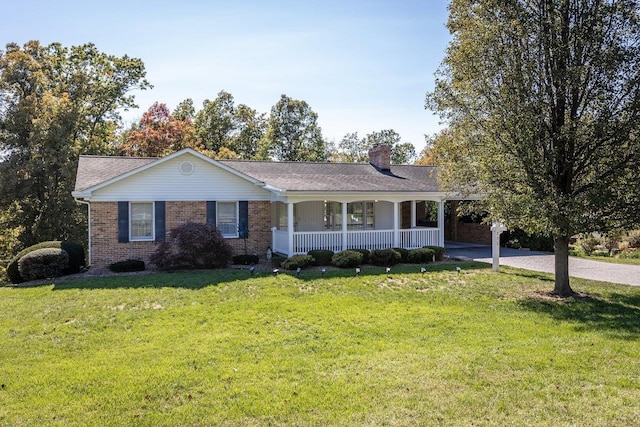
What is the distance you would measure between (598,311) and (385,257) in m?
7.10

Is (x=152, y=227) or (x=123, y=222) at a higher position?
(x=123, y=222)

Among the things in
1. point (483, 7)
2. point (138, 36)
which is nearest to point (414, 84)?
point (483, 7)

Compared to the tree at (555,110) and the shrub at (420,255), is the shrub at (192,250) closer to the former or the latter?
the shrub at (420,255)

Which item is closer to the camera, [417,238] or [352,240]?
[352,240]

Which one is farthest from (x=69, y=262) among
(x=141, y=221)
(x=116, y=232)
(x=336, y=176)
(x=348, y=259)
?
(x=336, y=176)

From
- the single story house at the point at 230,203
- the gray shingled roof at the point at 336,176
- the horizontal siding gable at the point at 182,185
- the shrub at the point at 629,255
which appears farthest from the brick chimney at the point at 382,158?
the shrub at the point at 629,255

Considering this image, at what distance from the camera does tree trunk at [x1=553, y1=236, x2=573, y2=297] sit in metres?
11.3

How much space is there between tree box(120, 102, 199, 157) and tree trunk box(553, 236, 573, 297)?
26.4m

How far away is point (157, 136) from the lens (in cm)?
3078

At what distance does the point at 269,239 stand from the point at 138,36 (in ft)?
28.4

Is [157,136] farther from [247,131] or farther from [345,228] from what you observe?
[345,228]

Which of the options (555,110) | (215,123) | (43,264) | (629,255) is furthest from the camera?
(215,123)

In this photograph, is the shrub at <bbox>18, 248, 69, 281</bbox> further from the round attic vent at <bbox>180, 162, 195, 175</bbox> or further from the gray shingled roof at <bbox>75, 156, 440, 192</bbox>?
the round attic vent at <bbox>180, 162, 195, 175</bbox>

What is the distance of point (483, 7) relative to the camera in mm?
11133
